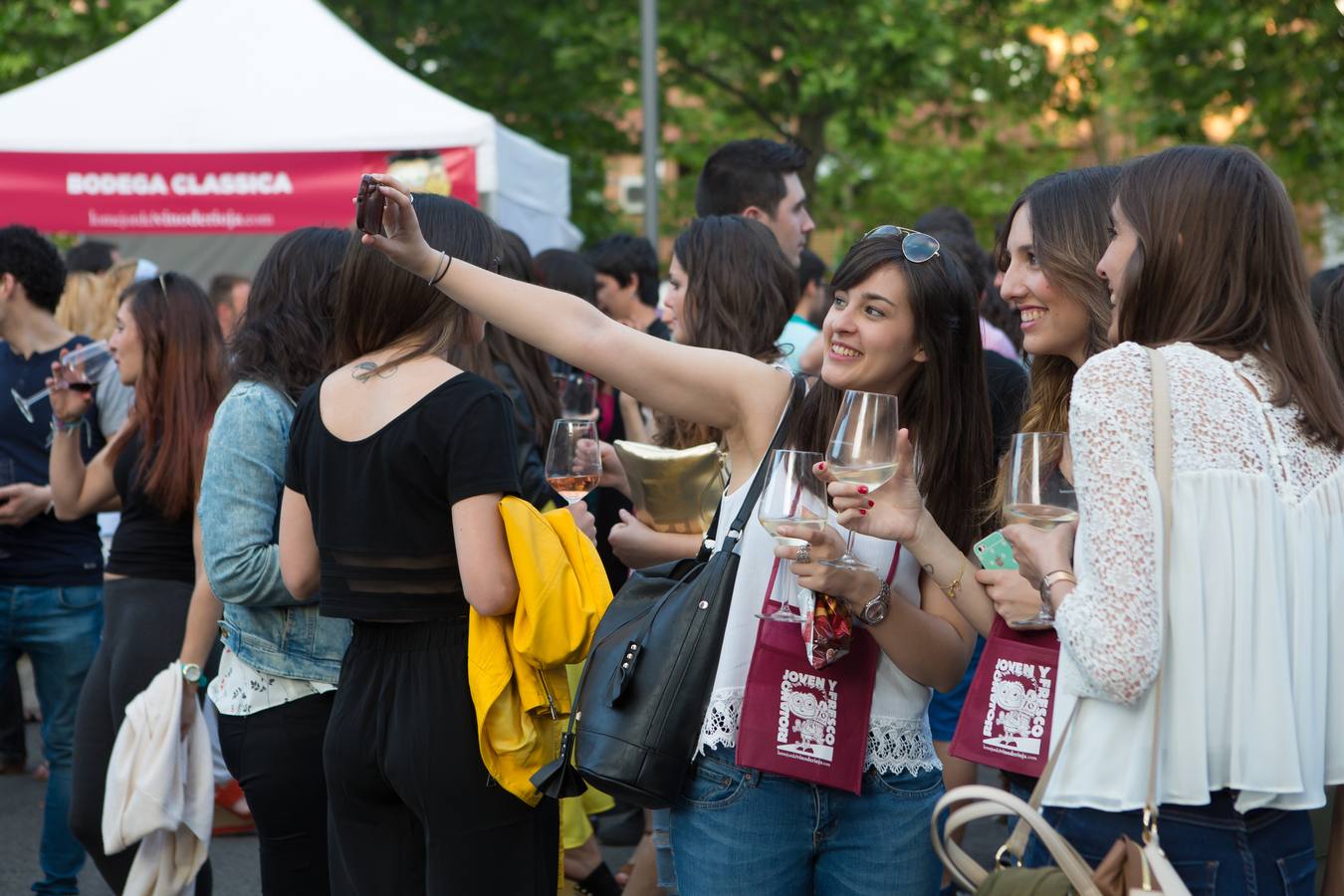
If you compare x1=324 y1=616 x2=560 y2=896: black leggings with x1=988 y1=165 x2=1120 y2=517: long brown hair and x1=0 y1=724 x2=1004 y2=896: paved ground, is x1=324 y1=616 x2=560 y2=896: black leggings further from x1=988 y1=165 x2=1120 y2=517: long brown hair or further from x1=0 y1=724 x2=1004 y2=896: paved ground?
x1=0 y1=724 x2=1004 y2=896: paved ground

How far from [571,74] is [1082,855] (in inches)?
704

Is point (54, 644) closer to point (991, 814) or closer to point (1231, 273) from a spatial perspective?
point (991, 814)

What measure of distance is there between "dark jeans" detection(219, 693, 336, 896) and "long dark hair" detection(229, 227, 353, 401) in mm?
877

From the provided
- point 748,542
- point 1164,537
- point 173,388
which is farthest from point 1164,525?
point 173,388

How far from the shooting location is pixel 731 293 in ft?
14.4

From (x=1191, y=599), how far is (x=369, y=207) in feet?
5.27

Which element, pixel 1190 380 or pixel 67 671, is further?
pixel 67 671

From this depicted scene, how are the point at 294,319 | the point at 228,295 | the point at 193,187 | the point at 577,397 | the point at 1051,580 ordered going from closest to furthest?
1. the point at 1051,580
2. the point at 294,319
3. the point at 577,397
4. the point at 193,187
5. the point at 228,295

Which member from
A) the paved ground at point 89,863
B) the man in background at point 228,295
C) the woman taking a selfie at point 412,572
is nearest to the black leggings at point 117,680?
the paved ground at point 89,863

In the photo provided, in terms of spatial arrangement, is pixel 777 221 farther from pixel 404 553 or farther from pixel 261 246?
pixel 261 246

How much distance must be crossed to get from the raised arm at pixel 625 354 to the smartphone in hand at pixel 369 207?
0.08 ft

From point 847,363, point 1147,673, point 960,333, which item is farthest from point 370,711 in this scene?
point 1147,673

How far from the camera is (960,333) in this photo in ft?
9.68

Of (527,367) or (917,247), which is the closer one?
(917,247)
